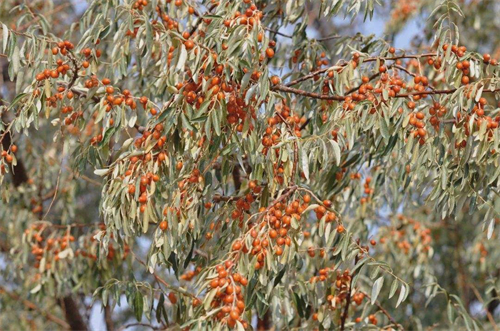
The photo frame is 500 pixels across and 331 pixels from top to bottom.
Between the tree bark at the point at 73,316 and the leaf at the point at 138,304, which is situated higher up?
the leaf at the point at 138,304

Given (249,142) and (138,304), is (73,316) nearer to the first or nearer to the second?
(138,304)

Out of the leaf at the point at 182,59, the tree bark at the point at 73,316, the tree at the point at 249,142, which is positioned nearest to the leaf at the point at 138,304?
the tree at the point at 249,142

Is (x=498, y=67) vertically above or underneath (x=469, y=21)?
underneath

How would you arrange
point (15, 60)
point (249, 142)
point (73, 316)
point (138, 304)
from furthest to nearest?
1. point (73, 316)
2. point (138, 304)
3. point (15, 60)
4. point (249, 142)

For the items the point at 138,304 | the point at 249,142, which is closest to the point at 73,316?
the point at 138,304

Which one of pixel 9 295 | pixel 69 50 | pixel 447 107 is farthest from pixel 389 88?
pixel 9 295

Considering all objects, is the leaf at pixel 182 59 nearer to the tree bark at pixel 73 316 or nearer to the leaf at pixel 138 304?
the leaf at pixel 138 304

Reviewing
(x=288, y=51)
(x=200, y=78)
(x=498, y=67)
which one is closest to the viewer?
(x=200, y=78)

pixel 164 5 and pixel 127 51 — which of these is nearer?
pixel 127 51

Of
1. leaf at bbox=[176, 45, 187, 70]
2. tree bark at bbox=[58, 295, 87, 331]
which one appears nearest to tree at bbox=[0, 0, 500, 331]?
leaf at bbox=[176, 45, 187, 70]

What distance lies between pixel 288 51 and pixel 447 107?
140 centimetres

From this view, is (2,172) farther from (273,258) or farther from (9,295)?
(9,295)

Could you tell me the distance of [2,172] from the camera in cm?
273

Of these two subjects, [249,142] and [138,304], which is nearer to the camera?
[249,142]
